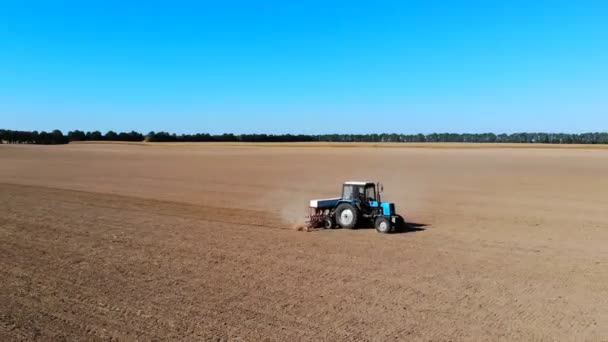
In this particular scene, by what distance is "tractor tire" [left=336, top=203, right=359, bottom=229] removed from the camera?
1722 centimetres

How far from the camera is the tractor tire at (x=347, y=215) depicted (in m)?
17.2

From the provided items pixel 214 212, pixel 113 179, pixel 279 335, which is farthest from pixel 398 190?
pixel 279 335

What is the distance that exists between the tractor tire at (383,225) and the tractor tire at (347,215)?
823mm

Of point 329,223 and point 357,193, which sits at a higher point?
point 357,193

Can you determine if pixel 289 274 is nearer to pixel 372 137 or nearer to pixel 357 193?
pixel 357 193

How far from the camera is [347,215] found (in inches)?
687

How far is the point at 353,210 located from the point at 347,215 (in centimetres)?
33

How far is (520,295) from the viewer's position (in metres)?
9.81

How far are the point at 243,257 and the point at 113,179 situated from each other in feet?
91.9

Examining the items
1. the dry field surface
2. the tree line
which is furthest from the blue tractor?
the tree line

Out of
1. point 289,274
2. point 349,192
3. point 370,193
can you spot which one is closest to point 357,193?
point 349,192

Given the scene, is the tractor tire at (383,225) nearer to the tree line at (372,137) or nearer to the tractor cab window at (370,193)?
the tractor cab window at (370,193)

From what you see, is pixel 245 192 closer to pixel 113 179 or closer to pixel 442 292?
pixel 113 179

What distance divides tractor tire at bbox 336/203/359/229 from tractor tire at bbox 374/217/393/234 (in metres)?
0.82
